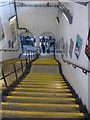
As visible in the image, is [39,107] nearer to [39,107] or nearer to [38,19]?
[39,107]

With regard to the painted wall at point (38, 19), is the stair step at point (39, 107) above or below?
below

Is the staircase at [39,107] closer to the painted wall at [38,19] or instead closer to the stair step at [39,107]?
the stair step at [39,107]

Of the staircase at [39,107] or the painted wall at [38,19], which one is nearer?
the staircase at [39,107]

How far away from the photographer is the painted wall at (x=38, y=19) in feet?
35.7

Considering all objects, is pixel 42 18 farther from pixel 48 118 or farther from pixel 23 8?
pixel 48 118

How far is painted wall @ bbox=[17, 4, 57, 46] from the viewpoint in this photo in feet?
35.7

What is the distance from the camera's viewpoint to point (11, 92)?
339cm

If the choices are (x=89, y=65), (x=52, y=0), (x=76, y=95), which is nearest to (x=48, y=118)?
(x=89, y=65)

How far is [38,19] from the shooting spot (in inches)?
440

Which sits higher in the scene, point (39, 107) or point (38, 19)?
point (38, 19)

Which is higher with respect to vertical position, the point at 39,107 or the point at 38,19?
the point at 38,19

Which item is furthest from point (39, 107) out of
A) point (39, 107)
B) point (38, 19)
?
point (38, 19)

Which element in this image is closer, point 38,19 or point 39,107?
point 39,107

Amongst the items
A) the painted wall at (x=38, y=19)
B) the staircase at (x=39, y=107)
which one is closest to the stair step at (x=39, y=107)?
the staircase at (x=39, y=107)
